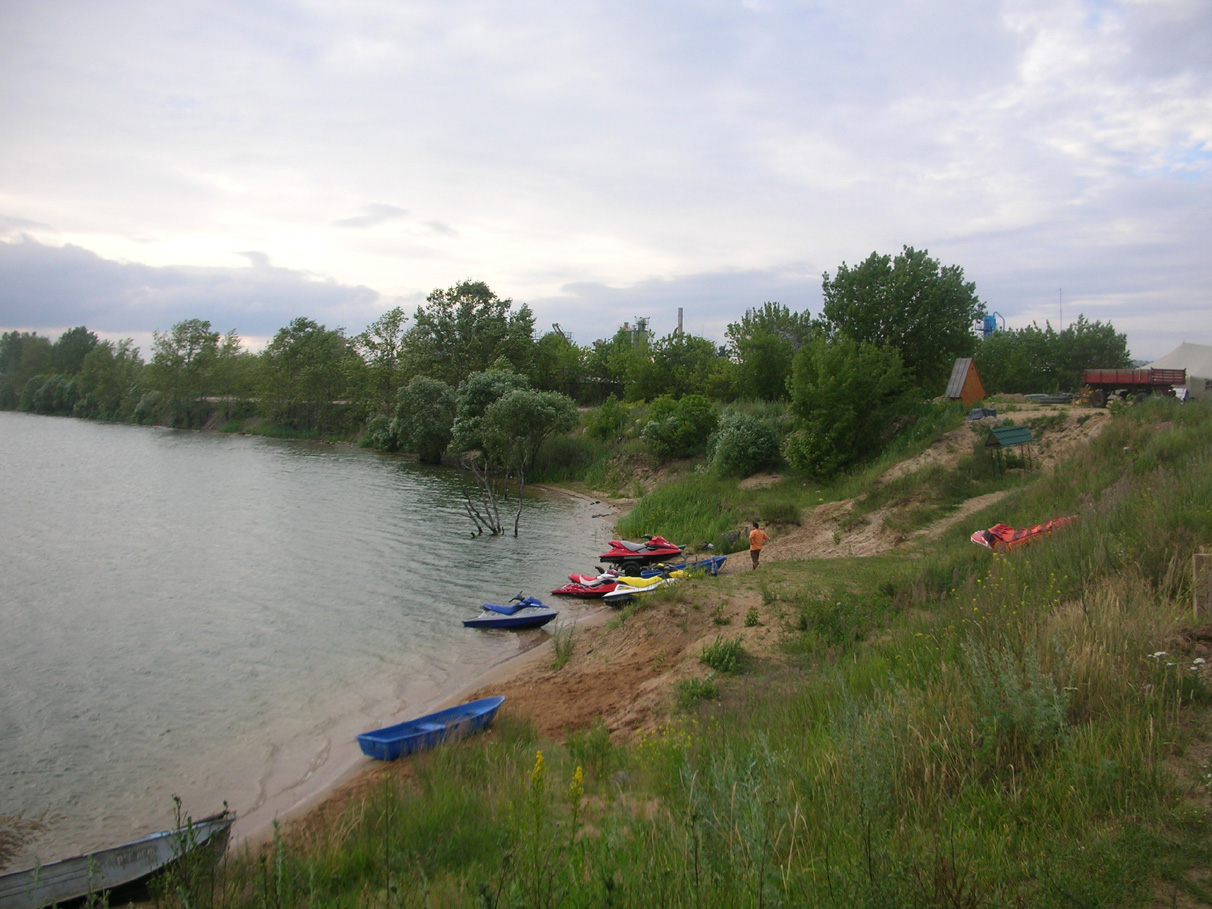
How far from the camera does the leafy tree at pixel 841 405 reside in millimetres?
28000

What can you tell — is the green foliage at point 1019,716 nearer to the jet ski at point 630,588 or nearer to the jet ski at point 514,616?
the jet ski at point 630,588

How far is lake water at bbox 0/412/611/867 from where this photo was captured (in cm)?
1070

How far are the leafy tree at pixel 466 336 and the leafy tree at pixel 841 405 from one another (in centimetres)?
3741

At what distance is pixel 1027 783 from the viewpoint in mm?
4684

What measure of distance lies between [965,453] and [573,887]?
78.8 ft

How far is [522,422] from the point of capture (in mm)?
45281

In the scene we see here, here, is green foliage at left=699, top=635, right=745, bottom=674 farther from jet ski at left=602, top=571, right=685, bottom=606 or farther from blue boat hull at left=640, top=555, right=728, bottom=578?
blue boat hull at left=640, top=555, right=728, bottom=578

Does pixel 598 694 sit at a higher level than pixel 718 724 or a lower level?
lower

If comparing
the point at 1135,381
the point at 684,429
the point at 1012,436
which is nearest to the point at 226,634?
the point at 1012,436

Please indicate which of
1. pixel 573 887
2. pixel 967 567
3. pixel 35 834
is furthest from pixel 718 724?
pixel 35 834

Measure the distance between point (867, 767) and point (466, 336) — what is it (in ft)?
208

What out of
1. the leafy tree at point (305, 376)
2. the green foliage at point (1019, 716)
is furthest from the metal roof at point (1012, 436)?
the leafy tree at point (305, 376)

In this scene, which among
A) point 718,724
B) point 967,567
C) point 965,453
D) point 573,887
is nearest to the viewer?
point 573,887

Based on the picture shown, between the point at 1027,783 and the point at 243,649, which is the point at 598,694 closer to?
the point at 1027,783
